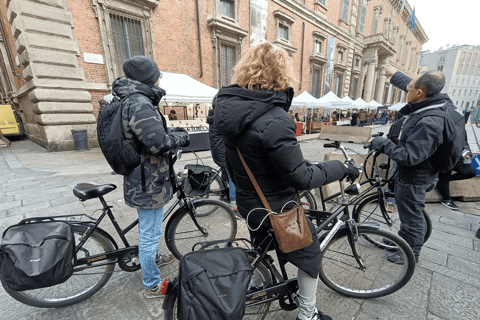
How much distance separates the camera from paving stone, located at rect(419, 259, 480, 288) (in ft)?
6.90

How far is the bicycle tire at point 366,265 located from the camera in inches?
68.0

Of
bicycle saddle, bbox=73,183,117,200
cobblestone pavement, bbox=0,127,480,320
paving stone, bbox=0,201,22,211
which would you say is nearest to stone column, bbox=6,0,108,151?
cobblestone pavement, bbox=0,127,480,320

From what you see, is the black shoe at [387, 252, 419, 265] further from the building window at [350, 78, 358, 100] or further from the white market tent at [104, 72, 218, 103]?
the building window at [350, 78, 358, 100]

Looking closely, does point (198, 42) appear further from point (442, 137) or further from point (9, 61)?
point (442, 137)

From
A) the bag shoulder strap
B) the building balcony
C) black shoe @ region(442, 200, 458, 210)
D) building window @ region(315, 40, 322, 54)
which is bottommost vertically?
black shoe @ region(442, 200, 458, 210)

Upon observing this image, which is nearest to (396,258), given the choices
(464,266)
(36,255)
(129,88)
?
(464,266)

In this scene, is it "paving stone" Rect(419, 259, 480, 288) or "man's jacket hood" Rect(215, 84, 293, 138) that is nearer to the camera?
"man's jacket hood" Rect(215, 84, 293, 138)

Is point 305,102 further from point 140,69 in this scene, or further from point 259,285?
point 259,285

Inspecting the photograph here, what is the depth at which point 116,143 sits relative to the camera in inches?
58.7

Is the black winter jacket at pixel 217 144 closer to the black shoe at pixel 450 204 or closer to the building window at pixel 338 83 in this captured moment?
the black shoe at pixel 450 204

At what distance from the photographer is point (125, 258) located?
1917 mm

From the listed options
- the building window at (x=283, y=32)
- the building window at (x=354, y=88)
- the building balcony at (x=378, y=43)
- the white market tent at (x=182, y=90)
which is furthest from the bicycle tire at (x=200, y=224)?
the building balcony at (x=378, y=43)

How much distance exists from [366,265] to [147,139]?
2230mm

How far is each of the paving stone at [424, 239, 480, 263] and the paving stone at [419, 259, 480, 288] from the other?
1.32 feet
